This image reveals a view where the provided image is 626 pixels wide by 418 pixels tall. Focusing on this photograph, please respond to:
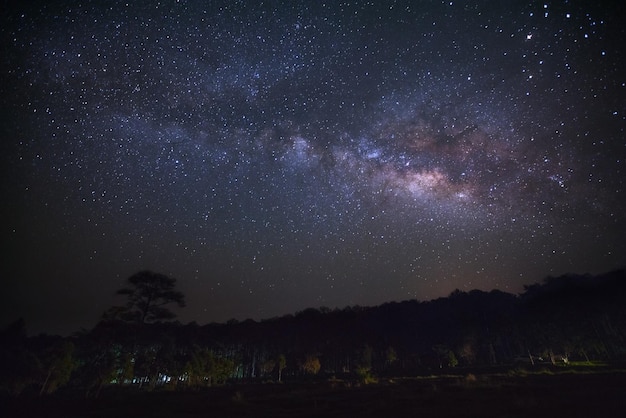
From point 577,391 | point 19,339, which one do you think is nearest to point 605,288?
point 577,391

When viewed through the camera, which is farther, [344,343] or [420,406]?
[344,343]

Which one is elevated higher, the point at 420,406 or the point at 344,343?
the point at 344,343

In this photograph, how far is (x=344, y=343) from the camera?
77.8 metres

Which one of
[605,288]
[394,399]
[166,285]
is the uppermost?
[605,288]

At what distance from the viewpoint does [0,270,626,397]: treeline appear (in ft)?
115

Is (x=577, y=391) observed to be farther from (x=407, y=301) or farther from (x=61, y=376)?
(x=407, y=301)

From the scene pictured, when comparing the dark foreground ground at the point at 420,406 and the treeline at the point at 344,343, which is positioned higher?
the treeline at the point at 344,343

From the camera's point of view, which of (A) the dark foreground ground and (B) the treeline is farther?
(B) the treeline

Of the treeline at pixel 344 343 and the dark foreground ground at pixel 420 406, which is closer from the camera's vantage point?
the dark foreground ground at pixel 420 406

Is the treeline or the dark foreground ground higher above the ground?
the treeline

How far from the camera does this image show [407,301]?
11431 cm

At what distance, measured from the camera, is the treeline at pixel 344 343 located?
35.0m

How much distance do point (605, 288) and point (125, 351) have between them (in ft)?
247

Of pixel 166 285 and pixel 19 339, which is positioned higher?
pixel 166 285
